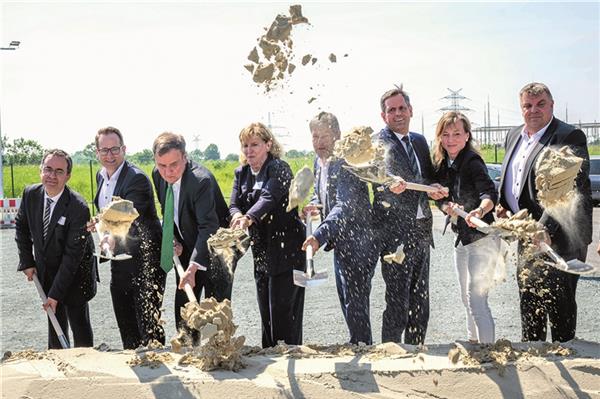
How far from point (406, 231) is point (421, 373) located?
1116mm

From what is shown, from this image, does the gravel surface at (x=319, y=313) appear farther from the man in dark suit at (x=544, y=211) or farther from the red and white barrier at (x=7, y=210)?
the red and white barrier at (x=7, y=210)

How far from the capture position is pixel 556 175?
3.85m

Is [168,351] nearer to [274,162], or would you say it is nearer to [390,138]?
[274,162]

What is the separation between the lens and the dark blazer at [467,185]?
4.16 metres

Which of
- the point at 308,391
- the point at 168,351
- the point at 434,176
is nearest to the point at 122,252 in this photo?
the point at 168,351

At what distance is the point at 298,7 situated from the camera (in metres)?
4.49

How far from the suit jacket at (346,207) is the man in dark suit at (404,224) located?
0.45 feet

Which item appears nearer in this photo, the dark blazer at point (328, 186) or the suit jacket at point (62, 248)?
the dark blazer at point (328, 186)

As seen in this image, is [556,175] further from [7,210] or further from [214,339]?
[7,210]

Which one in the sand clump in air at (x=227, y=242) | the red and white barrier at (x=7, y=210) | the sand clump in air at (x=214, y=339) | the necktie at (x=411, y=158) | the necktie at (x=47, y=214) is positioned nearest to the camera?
the sand clump in air at (x=214, y=339)

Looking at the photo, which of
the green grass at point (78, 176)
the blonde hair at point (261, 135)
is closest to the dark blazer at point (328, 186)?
the blonde hair at point (261, 135)

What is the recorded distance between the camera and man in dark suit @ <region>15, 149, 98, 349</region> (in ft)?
14.4

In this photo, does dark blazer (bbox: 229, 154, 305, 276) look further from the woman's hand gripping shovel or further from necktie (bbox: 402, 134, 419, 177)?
the woman's hand gripping shovel

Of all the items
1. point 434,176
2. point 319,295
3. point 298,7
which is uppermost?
point 298,7
